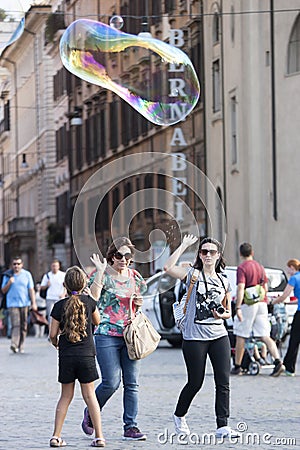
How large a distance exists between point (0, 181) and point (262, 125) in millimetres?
54604

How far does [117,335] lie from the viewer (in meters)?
11.5

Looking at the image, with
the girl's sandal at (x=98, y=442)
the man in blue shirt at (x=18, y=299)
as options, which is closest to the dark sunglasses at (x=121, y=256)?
the girl's sandal at (x=98, y=442)

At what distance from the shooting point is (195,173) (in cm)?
4231

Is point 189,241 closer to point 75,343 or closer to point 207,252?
point 207,252

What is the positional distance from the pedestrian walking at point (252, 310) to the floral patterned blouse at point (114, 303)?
7047mm

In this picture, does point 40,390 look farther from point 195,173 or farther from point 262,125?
point 195,173

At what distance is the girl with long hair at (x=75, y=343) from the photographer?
11.0m

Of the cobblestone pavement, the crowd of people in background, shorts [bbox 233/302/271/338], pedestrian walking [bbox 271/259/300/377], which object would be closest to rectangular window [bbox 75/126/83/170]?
the cobblestone pavement

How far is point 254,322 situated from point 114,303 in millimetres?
Answer: 7561

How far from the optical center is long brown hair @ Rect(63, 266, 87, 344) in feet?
35.9

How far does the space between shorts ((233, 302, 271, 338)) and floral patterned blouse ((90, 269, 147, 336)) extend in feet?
24.0

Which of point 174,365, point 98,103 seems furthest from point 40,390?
point 98,103

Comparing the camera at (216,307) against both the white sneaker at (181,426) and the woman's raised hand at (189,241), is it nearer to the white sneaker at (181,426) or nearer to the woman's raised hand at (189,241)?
the woman's raised hand at (189,241)

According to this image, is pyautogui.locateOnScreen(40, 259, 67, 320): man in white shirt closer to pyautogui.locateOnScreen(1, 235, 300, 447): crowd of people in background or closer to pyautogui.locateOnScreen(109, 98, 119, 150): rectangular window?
pyautogui.locateOnScreen(1, 235, 300, 447): crowd of people in background
